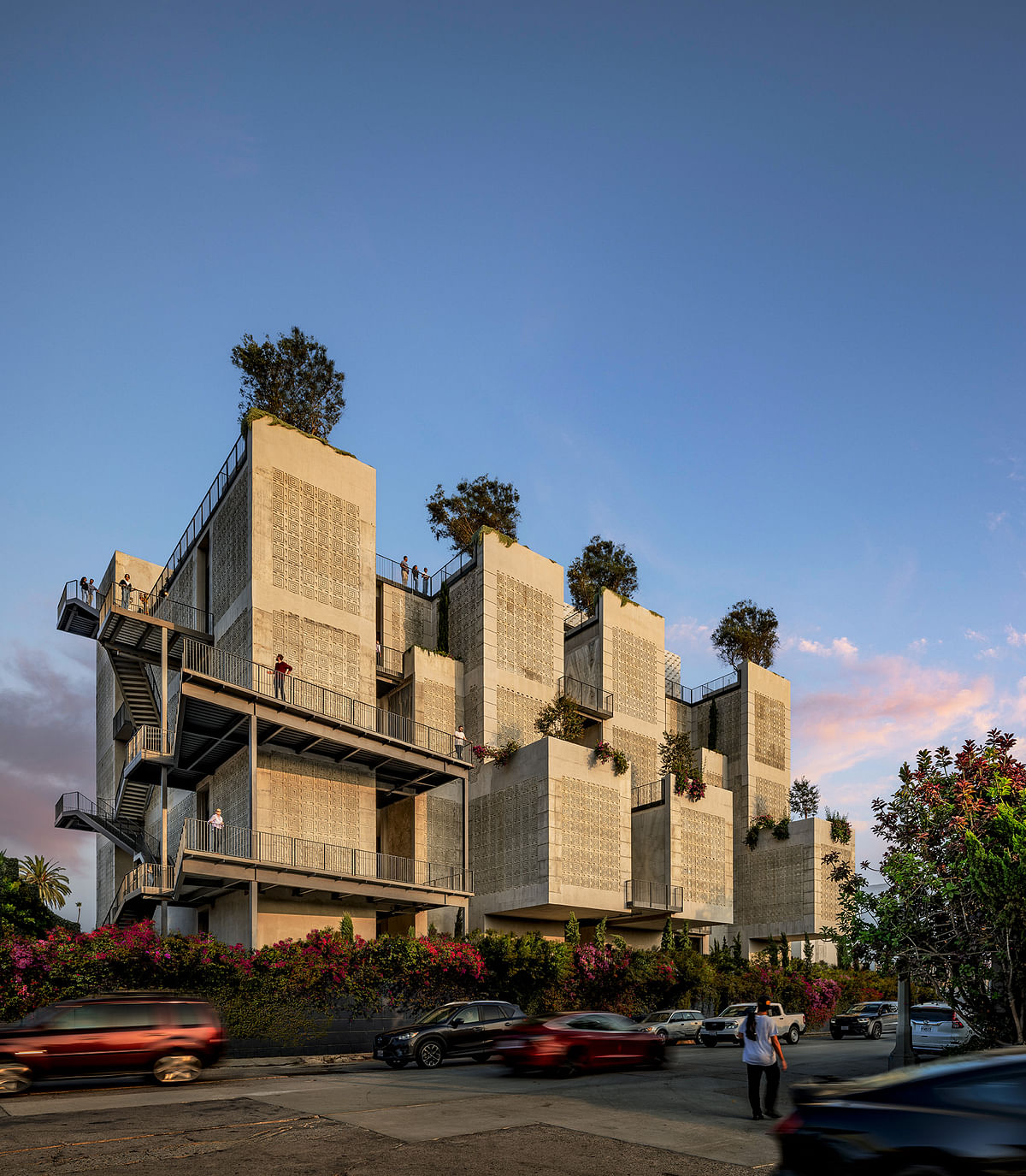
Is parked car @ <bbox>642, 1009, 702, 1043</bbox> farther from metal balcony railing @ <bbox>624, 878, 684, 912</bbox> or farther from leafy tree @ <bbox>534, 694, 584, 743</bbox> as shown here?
leafy tree @ <bbox>534, 694, 584, 743</bbox>

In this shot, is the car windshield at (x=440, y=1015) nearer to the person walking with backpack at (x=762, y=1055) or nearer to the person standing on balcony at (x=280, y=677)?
the person walking with backpack at (x=762, y=1055)

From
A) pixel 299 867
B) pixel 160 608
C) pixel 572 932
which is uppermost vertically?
pixel 160 608

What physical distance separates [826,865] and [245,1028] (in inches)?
1352

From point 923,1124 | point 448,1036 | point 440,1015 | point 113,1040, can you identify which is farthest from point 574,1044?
point 923,1124

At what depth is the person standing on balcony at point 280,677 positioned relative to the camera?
30.3 meters

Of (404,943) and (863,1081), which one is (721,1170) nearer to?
(863,1081)

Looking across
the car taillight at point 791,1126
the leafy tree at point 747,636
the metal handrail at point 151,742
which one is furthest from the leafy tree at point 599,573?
the car taillight at point 791,1126

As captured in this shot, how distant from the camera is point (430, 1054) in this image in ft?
71.5

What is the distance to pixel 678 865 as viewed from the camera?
43656 mm

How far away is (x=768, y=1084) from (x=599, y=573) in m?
46.9

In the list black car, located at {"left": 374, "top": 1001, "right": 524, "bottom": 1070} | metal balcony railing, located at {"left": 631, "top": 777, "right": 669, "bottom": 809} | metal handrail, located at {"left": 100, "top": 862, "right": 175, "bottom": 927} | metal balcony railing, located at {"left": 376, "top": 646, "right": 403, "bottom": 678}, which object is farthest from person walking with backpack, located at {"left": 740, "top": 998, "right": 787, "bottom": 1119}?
metal balcony railing, located at {"left": 631, "top": 777, "right": 669, "bottom": 809}

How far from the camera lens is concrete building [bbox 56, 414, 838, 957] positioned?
101 ft

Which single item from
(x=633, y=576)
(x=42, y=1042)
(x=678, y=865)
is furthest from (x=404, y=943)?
(x=633, y=576)

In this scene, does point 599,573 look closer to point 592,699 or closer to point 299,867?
point 592,699
